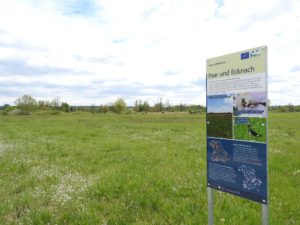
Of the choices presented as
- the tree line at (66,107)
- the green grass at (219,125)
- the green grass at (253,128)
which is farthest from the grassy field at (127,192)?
the tree line at (66,107)

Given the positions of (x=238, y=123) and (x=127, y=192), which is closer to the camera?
(x=238, y=123)

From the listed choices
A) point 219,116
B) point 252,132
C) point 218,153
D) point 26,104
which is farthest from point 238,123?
point 26,104

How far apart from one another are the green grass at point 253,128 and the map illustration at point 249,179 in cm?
52

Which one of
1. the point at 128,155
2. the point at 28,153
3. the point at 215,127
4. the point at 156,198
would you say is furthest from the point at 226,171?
the point at 28,153

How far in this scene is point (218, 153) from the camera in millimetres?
5219

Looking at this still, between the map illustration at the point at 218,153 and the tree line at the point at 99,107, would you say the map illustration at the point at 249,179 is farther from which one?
the tree line at the point at 99,107

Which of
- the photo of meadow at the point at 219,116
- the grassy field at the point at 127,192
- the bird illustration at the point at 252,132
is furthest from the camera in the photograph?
the grassy field at the point at 127,192

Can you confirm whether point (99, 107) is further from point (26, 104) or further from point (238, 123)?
point (238, 123)

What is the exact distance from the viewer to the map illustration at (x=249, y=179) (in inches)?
175

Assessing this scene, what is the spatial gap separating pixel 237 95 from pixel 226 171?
1.47m

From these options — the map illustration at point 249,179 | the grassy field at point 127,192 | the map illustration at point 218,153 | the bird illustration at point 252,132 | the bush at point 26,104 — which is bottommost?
the grassy field at point 127,192

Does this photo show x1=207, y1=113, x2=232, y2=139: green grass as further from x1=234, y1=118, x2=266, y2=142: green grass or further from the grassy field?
the grassy field

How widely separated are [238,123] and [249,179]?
0.99m

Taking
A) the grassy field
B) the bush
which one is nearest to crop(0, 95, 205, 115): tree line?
the bush
